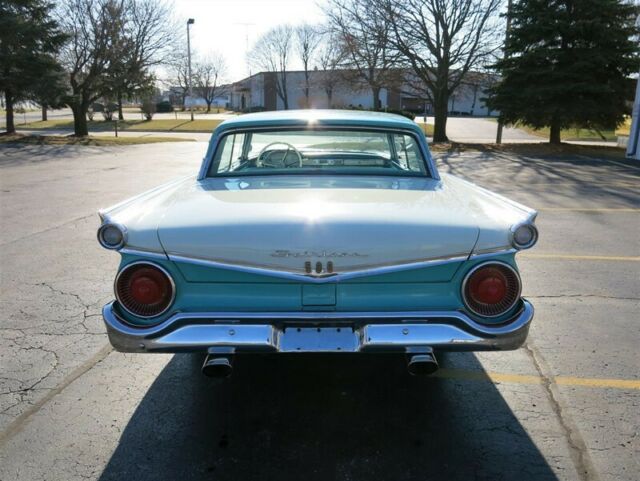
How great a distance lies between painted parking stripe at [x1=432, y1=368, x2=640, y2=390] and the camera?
128 inches

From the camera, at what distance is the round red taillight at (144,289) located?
8.06ft

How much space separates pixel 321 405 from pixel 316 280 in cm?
100

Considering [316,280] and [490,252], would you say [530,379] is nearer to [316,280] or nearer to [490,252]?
[490,252]

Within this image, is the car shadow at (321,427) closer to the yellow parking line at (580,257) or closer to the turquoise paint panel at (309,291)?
the turquoise paint panel at (309,291)

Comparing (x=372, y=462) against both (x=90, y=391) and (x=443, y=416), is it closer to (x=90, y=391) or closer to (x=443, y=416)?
(x=443, y=416)

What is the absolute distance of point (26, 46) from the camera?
2292 centimetres

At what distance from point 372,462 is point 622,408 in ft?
5.13

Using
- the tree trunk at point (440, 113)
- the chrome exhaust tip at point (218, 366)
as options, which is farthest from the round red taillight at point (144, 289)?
the tree trunk at point (440, 113)

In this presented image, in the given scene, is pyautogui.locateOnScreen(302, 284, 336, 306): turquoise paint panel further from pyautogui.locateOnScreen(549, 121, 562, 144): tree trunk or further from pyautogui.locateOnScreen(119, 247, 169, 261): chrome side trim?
pyautogui.locateOnScreen(549, 121, 562, 144): tree trunk

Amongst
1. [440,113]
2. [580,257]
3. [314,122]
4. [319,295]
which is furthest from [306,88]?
[319,295]

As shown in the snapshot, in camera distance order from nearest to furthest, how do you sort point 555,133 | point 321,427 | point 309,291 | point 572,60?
point 309,291, point 321,427, point 572,60, point 555,133

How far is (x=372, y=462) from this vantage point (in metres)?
2.51

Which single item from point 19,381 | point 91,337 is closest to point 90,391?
point 19,381

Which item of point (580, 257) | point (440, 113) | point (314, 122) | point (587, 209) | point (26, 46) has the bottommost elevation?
point (580, 257)
